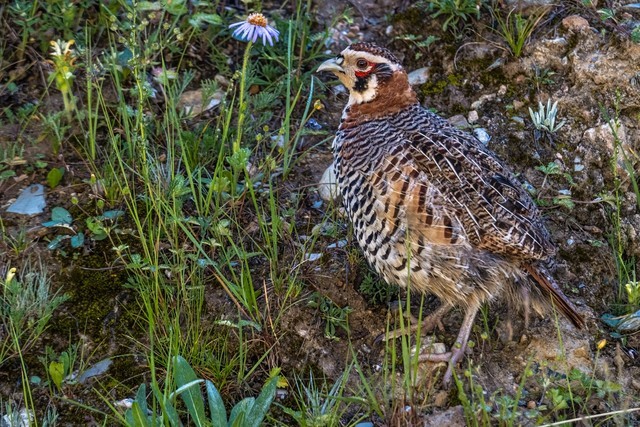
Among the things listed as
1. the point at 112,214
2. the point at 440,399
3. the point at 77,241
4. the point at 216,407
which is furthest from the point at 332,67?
the point at 216,407

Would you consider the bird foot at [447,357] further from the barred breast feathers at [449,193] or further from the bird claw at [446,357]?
the barred breast feathers at [449,193]

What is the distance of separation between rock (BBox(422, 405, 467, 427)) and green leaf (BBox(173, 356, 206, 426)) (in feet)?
3.17

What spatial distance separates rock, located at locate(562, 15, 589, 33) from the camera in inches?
206

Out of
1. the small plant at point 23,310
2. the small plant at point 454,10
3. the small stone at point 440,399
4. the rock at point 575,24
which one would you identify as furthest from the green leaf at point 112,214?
the rock at point 575,24

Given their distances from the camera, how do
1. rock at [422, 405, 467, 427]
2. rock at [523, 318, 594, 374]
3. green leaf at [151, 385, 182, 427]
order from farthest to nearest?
rock at [523, 318, 594, 374]
rock at [422, 405, 467, 427]
green leaf at [151, 385, 182, 427]

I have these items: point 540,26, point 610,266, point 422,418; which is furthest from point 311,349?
point 540,26

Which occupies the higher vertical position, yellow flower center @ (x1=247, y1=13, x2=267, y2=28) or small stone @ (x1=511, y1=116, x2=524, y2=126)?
yellow flower center @ (x1=247, y1=13, x2=267, y2=28)

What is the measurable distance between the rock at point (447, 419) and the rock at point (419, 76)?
2.37 metres

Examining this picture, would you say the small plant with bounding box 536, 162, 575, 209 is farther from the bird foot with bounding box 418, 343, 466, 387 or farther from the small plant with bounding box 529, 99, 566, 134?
the bird foot with bounding box 418, 343, 466, 387

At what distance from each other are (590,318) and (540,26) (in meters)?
2.13

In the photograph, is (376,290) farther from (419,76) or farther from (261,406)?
(419,76)

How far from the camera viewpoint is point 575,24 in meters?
5.25

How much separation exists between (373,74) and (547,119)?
1282 millimetres

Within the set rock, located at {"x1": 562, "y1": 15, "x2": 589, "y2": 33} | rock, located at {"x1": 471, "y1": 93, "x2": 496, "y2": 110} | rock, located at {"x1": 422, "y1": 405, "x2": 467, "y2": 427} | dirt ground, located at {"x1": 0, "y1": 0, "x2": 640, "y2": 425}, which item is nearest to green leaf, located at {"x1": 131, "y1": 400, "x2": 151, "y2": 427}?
dirt ground, located at {"x1": 0, "y1": 0, "x2": 640, "y2": 425}
